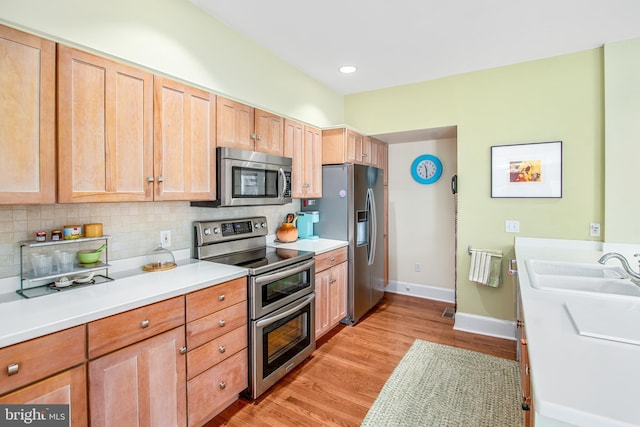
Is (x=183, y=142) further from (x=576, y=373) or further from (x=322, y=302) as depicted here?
(x=576, y=373)

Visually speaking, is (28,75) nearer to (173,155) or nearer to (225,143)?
(173,155)

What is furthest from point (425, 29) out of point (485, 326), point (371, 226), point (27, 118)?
point (485, 326)

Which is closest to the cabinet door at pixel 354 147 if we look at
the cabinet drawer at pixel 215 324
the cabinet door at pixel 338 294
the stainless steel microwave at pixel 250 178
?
the stainless steel microwave at pixel 250 178

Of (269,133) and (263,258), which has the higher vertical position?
(269,133)

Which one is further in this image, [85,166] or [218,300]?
[218,300]

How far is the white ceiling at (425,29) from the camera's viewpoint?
7.30 feet

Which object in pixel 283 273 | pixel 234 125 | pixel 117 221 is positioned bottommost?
pixel 283 273

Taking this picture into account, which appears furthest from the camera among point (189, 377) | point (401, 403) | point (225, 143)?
point (225, 143)

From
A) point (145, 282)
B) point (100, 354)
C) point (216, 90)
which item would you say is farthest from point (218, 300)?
point (216, 90)

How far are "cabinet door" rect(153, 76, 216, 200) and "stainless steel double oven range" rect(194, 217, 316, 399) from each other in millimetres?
424

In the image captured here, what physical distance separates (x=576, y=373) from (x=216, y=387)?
1.80 m

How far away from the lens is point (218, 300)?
1890 mm

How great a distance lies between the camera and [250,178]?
248 cm

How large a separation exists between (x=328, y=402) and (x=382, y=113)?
10.3 ft
